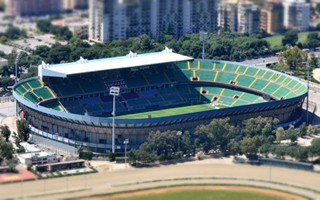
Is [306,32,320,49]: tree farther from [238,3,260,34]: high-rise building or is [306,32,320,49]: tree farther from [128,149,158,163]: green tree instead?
[128,149,158,163]: green tree

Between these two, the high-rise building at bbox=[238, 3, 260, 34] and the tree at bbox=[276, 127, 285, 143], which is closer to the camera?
the tree at bbox=[276, 127, 285, 143]

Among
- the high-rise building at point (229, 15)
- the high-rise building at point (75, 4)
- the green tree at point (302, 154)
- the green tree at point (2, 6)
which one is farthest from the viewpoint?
the high-rise building at point (229, 15)

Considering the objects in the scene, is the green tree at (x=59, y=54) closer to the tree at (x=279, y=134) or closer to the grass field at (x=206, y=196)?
Answer: the tree at (x=279, y=134)

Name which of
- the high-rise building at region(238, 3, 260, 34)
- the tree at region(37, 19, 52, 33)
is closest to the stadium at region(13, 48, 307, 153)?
→ the tree at region(37, 19, 52, 33)

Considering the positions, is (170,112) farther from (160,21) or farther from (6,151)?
(160,21)

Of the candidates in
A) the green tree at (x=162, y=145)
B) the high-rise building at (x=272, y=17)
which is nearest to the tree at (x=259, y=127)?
the green tree at (x=162, y=145)
